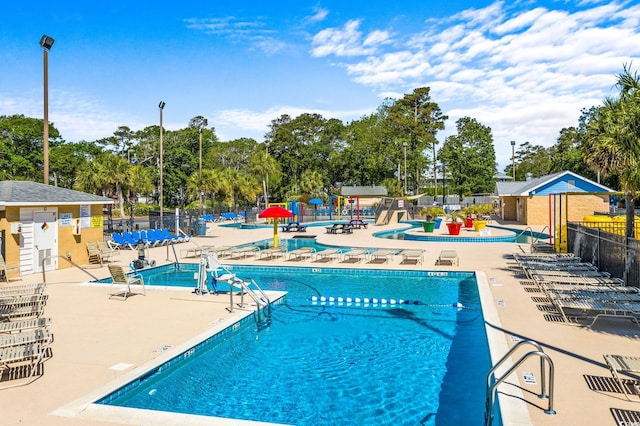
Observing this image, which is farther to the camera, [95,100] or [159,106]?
[95,100]

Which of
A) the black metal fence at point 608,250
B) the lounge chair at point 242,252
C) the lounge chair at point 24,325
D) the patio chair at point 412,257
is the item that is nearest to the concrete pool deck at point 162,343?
the lounge chair at point 24,325

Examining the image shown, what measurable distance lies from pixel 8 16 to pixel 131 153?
51206 mm

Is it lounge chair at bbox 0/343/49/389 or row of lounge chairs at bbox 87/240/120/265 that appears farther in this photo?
row of lounge chairs at bbox 87/240/120/265

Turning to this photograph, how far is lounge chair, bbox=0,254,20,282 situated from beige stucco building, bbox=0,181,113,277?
0.03m

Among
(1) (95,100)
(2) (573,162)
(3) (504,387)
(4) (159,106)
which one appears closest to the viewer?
(3) (504,387)

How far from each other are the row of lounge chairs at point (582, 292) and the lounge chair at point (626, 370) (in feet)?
7.39

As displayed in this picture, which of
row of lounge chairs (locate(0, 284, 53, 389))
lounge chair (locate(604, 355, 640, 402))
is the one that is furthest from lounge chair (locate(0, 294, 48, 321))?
lounge chair (locate(604, 355, 640, 402))

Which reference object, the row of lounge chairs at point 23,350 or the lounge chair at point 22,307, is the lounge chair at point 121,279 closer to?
the lounge chair at point 22,307

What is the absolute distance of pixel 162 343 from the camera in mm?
7414

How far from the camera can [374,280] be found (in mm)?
13867

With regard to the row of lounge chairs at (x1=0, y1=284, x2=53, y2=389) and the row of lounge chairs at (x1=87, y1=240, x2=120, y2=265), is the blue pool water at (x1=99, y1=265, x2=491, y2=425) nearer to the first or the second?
the row of lounge chairs at (x1=0, y1=284, x2=53, y2=389)

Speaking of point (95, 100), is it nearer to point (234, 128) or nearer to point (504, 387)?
point (234, 128)

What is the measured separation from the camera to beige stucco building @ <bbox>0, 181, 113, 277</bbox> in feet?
44.7

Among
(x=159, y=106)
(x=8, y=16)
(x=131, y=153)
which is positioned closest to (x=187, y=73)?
(x=159, y=106)
